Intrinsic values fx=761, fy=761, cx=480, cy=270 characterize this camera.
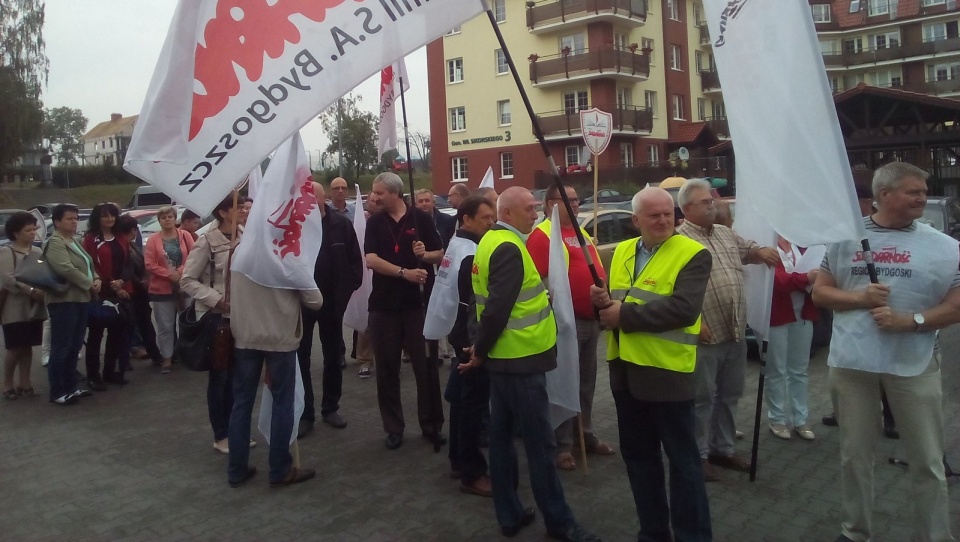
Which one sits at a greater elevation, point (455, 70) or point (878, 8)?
point (878, 8)

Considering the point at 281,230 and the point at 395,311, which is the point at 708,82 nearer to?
the point at 395,311

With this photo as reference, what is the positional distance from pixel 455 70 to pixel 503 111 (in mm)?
4306

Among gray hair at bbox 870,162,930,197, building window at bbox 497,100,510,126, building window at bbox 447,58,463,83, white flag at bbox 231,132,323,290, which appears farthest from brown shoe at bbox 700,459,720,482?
building window at bbox 447,58,463,83

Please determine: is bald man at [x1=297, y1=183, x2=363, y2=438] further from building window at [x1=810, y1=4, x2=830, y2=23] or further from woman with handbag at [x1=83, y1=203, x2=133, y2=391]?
building window at [x1=810, y1=4, x2=830, y2=23]

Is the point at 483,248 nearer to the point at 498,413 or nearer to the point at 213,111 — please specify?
the point at 498,413

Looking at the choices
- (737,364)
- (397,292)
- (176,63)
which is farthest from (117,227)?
(737,364)

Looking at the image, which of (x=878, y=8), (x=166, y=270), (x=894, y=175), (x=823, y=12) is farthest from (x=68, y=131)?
(x=894, y=175)

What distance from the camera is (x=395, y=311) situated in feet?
19.2

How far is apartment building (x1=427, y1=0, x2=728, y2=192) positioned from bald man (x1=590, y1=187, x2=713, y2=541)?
118 feet

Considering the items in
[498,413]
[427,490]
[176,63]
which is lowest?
[427,490]

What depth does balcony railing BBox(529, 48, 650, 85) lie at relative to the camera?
4122 centimetres

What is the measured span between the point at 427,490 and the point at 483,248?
5.87 ft

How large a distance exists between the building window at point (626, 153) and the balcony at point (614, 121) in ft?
3.98

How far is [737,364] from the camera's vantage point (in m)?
5.23
